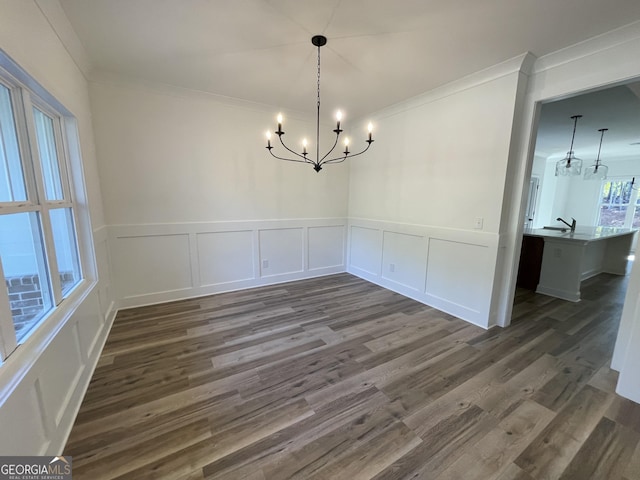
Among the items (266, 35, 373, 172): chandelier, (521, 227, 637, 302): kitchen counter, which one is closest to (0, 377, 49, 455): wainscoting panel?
(266, 35, 373, 172): chandelier

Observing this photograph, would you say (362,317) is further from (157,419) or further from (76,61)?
(76,61)

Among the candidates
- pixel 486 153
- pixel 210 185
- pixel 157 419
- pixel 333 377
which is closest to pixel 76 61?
pixel 210 185

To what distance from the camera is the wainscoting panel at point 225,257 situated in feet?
11.7

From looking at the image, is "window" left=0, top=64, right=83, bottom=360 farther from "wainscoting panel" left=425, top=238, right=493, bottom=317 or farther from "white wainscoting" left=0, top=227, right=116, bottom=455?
"wainscoting panel" left=425, top=238, right=493, bottom=317

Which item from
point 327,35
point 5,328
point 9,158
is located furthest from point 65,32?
point 5,328

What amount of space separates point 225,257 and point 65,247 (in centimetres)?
181

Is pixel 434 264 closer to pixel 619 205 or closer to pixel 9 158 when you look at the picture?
pixel 9 158

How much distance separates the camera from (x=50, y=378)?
4.50 feet

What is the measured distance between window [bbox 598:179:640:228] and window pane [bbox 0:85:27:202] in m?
11.2

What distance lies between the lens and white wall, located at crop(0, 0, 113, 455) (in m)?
1.09

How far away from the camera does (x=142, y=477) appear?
129 cm

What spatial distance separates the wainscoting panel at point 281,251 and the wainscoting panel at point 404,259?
1398 millimetres

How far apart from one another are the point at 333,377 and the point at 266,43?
2.82 meters

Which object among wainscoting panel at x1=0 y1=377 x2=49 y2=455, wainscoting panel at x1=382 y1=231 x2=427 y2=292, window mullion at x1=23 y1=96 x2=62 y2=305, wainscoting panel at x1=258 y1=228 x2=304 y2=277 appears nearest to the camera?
wainscoting panel at x1=0 y1=377 x2=49 y2=455
